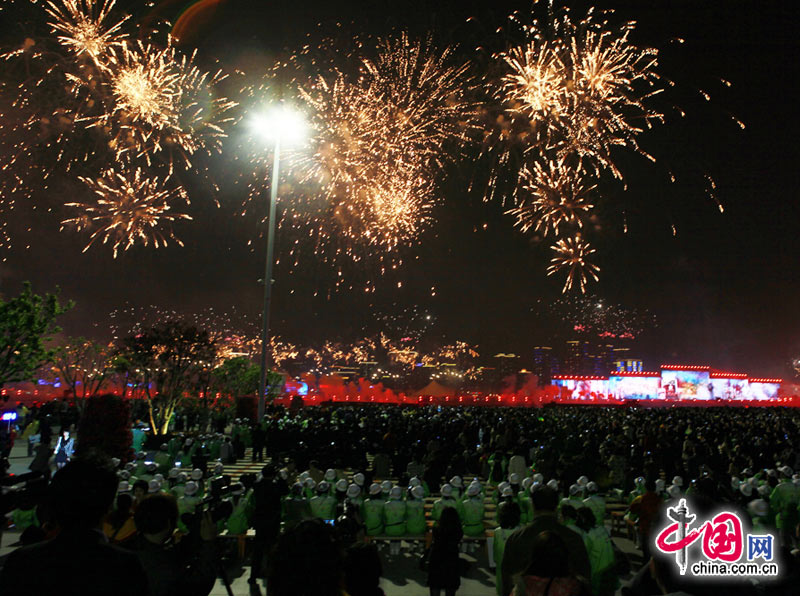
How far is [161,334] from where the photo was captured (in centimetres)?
2955

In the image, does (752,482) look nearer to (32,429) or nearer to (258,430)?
(258,430)

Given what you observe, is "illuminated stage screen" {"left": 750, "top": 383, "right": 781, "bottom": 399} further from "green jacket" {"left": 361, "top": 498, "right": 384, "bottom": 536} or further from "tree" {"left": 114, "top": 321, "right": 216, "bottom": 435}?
"green jacket" {"left": 361, "top": 498, "right": 384, "bottom": 536}

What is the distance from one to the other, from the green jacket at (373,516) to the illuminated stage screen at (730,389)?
113409mm

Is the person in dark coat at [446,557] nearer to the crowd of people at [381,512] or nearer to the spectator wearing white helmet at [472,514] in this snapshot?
the crowd of people at [381,512]

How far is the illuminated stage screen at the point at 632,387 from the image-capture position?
101438 mm

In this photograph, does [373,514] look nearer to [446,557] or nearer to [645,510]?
[446,557]

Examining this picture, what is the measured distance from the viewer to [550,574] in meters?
3.33

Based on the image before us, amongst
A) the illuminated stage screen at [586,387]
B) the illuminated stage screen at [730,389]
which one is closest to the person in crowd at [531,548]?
the illuminated stage screen at [586,387]

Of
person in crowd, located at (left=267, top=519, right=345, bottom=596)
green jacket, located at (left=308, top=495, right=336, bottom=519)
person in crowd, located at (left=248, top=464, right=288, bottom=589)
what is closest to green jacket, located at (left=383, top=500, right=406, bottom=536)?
green jacket, located at (left=308, top=495, right=336, bottom=519)

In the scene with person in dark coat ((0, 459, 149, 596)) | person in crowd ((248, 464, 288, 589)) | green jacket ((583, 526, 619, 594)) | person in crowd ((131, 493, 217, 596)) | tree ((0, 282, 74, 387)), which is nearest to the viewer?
person in dark coat ((0, 459, 149, 596))

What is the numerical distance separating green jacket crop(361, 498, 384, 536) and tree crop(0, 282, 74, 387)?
640 inches

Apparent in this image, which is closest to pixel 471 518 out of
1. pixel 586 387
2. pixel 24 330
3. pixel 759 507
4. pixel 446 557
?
pixel 446 557

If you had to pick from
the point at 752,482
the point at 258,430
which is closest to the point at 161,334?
the point at 258,430

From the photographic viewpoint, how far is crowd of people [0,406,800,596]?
102 inches
